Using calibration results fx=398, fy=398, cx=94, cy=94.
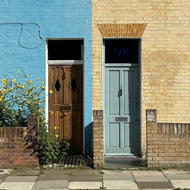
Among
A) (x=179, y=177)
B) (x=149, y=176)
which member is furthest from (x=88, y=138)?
(x=179, y=177)

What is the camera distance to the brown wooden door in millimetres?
9977

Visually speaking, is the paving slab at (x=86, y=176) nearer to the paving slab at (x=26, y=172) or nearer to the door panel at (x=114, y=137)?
the paving slab at (x=26, y=172)

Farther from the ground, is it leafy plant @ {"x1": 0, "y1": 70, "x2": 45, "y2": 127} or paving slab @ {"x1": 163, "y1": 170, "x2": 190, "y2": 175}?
leafy plant @ {"x1": 0, "y1": 70, "x2": 45, "y2": 127}

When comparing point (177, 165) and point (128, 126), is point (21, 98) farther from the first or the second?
point (177, 165)

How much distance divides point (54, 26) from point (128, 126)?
10.2ft

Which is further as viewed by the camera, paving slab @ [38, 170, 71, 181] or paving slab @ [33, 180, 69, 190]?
paving slab @ [38, 170, 71, 181]

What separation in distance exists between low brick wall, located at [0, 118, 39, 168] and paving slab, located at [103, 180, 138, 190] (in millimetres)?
1945

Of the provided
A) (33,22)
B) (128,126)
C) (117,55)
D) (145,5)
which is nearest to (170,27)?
(145,5)

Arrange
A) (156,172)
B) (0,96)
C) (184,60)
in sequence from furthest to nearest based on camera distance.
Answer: (184,60) → (0,96) → (156,172)

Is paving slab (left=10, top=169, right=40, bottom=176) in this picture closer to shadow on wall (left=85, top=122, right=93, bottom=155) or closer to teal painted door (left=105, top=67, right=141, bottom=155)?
shadow on wall (left=85, top=122, right=93, bottom=155)

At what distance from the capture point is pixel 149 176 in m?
7.98

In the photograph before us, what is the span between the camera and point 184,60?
983 cm

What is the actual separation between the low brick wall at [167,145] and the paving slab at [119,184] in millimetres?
1224

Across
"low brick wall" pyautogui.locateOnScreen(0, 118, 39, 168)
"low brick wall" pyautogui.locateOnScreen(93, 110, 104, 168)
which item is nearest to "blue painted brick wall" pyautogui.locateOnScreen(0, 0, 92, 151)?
"low brick wall" pyautogui.locateOnScreen(93, 110, 104, 168)
